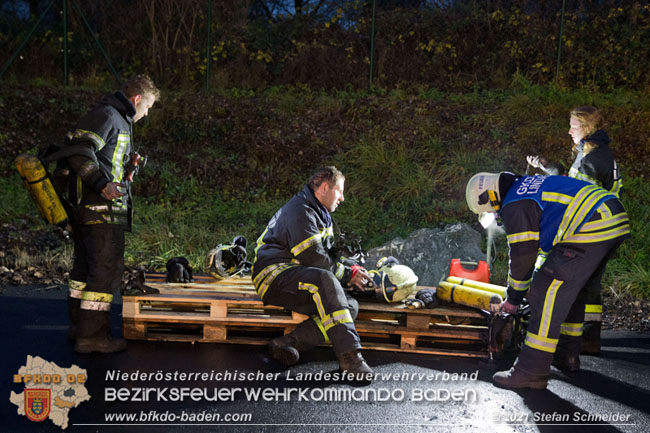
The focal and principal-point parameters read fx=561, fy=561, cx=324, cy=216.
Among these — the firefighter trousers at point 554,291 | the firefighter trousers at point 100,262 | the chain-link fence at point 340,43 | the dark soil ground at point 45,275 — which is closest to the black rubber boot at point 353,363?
the firefighter trousers at point 554,291

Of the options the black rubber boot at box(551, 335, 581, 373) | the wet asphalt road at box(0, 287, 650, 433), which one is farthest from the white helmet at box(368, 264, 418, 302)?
the black rubber boot at box(551, 335, 581, 373)

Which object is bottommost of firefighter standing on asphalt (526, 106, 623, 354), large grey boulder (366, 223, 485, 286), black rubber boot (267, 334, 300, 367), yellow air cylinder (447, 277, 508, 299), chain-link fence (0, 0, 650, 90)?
black rubber boot (267, 334, 300, 367)

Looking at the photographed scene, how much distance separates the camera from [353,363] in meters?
4.20

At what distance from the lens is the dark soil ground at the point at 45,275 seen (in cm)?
595

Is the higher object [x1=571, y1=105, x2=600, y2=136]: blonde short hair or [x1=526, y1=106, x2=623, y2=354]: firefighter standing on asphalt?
[x1=571, y1=105, x2=600, y2=136]: blonde short hair

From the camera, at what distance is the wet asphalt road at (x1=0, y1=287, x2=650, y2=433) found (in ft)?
11.7

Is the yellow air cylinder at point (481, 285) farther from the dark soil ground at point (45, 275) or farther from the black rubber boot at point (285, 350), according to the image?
the dark soil ground at point (45, 275)

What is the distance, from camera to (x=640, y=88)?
11.9m

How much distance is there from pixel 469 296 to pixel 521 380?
0.84m

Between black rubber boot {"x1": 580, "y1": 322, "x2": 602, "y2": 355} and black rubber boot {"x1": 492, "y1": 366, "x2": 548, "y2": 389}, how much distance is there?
3.42 feet

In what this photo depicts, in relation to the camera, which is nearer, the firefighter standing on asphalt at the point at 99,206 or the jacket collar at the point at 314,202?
the firefighter standing on asphalt at the point at 99,206

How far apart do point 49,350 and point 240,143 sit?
23.3 feet

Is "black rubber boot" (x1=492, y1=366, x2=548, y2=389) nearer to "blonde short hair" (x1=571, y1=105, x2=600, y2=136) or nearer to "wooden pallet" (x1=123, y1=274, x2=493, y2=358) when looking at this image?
"wooden pallet" (x1=123, y1=274, x2=493, y2=358)

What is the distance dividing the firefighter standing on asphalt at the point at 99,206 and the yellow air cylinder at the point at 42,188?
15cm
